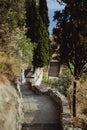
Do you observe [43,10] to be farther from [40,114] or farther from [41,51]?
[40,114]

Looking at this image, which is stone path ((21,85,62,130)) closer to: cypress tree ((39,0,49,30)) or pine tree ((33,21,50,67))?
pine tree ((33,21,50,67))

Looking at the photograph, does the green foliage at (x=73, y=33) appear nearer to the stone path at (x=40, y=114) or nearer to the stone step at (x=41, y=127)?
the stone path at (x=40, y=114)

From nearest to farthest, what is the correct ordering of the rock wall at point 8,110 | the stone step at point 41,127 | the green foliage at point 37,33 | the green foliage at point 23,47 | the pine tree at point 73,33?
the rock wall at point 8,110
the stone step at point 41,127
the pine tree at point 73,33
the green foliage at point 23,47
the green foliage at point 37,33

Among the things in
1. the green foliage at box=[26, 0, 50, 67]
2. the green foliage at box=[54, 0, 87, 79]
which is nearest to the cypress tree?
the green foliage at box=[26, 0, 50, 67]

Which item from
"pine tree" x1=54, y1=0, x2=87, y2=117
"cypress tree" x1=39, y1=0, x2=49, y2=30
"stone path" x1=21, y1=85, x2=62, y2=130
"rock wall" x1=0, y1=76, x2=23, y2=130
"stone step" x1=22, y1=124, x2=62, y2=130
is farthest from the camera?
"cypress tree" x1=39, y1=0, x2=49, y2=30

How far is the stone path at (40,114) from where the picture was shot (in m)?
17.5

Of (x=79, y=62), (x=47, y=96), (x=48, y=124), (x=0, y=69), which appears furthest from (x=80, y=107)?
(x=0, y=69)

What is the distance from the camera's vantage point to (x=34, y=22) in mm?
33531

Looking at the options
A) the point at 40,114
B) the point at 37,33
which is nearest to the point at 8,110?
the point at 40,114

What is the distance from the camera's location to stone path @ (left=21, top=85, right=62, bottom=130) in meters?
17.5

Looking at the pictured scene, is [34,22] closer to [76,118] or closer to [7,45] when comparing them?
[7,45]

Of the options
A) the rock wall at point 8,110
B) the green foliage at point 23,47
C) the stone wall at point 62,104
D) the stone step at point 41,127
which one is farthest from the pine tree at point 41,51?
the rock wall at point 8,110

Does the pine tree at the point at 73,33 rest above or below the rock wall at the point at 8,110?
above

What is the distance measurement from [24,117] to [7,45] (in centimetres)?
588
